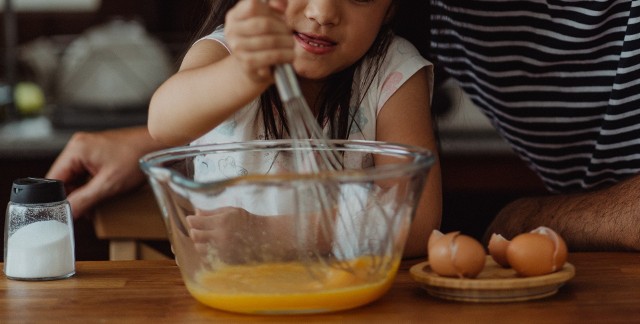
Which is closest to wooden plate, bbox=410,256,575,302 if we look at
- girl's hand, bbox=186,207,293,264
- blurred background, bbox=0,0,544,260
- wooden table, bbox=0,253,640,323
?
wooden table, bbox=0,253,640,323

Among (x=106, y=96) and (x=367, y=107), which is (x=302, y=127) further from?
(x=106, y=96)

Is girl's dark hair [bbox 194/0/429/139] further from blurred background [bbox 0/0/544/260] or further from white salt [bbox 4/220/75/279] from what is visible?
white salt [bbox 4/220/75/279]

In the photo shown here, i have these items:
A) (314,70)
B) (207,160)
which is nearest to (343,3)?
(314,70)

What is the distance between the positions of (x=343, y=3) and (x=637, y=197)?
0.46 metres

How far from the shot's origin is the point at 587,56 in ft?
4.65

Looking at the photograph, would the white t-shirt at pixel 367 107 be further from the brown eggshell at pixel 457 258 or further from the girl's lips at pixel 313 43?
the brown eggshell at pixel 457 258

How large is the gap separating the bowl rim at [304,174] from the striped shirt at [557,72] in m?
0.58

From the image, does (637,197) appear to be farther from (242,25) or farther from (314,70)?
(242,25)

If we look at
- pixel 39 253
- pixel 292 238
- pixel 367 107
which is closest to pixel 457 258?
pixel 292 238

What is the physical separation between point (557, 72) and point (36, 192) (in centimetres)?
84

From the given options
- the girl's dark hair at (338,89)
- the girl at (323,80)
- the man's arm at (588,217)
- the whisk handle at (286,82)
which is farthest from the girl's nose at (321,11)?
the man's arm at (588,217)

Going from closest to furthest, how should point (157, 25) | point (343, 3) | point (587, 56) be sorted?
point (343, 3)
point (587, 56)
point (157, 25)

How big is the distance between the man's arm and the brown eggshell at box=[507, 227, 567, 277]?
29 centimetres

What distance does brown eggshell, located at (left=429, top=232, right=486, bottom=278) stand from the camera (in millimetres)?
826
